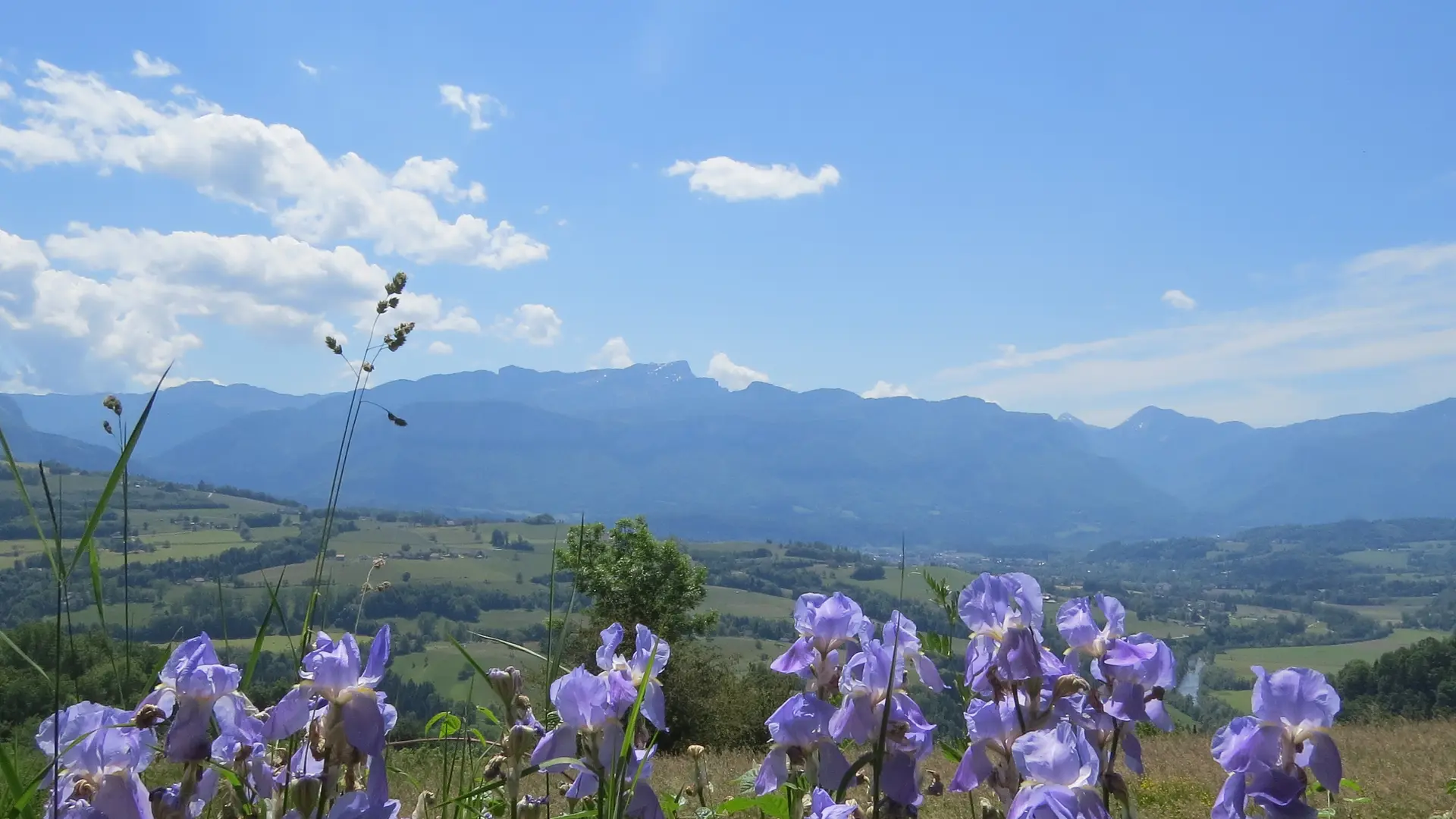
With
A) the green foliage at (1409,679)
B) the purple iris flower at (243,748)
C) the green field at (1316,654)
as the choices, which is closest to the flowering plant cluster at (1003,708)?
the purple iris flower at (243,748)

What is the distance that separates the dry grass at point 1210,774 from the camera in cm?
723

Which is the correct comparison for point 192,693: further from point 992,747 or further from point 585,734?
point 992,747

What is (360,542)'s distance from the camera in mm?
107000

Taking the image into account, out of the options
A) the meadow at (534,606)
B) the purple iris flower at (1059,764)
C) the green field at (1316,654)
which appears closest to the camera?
the purple iris flower at (1059,764)

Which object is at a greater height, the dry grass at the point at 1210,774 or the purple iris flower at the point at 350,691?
the purple iris flower at the point at 350,691

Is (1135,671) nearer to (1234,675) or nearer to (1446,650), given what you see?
(1446,650)

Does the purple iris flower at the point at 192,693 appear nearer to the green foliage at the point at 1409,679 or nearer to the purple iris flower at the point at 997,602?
the purple iris flower at the point at 997,602

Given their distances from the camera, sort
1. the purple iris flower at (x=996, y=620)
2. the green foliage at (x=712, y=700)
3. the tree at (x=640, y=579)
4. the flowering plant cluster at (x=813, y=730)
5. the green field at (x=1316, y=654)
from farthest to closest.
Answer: the green field at (x=1316, y=654) → the tree at (x=640, y=579) → the green foliage at (x=712, y=700) → the purple iris flower at (x=996, y=620) → the flowering plant cluster at (x=813, y=730)

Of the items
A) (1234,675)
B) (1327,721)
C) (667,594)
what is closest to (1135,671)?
(1327,721)

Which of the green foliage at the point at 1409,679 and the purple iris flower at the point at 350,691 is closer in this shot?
the purple iris flower at the point at 350,691

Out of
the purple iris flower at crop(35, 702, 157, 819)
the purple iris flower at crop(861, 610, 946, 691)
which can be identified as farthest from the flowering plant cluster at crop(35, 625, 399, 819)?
the purple iris flower at crop(861, 610, 946, 691)

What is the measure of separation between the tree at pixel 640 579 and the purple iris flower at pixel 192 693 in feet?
88.9

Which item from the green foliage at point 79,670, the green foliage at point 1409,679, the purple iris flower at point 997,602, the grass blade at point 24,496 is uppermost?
the grass blade at point 24,496

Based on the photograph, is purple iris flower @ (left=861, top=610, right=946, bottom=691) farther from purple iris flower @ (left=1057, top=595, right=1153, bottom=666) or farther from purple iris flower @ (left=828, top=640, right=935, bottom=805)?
purple iris flower @ (left=1057, top=595, right=1153, bottom=666)
